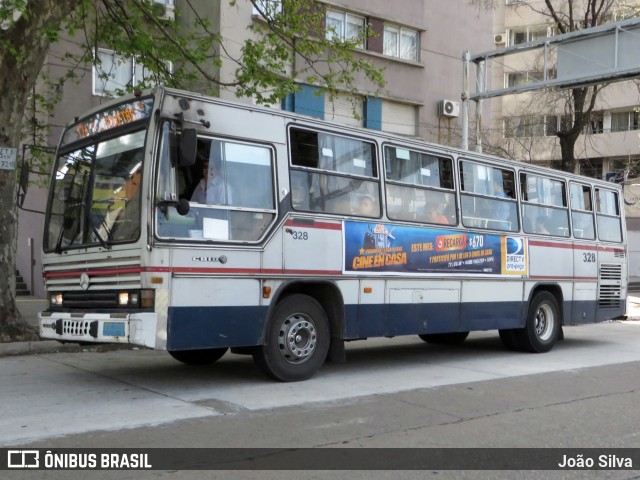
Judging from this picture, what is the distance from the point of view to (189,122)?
7.36m

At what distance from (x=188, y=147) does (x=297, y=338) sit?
2.67 meters

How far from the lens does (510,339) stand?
1196 cm

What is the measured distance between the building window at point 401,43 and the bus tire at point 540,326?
12992mm

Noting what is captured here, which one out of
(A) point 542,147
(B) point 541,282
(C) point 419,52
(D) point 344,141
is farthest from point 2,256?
(A) point 542,147

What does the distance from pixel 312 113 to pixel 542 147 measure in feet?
59.7

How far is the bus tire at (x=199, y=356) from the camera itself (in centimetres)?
928

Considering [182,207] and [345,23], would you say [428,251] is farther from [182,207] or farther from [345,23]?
[345,23]

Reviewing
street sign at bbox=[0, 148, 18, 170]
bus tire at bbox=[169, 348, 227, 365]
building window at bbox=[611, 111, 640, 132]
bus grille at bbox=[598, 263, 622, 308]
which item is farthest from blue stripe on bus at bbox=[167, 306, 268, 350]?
building window at bbox=[611, 111, 640, 132]

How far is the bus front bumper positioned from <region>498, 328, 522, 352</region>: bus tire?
6991 mm

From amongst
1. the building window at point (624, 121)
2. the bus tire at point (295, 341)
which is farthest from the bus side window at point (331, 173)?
the building window at point (624, 121)

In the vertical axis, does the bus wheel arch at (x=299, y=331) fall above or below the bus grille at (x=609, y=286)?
below

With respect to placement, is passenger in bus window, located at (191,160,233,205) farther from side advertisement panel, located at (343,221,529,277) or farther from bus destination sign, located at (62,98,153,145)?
side advertisement panel, located at (343,221,529,277)

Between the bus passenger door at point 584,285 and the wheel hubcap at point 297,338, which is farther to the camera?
the bus passenger door at point 584,285

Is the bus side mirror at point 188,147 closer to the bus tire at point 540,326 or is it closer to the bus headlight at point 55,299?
the bus headlight at point 55,299
